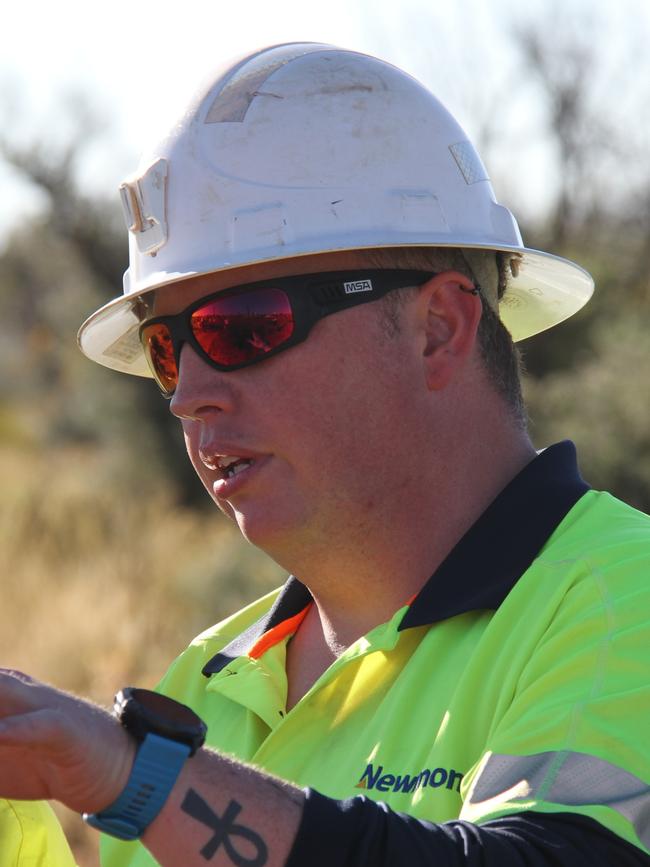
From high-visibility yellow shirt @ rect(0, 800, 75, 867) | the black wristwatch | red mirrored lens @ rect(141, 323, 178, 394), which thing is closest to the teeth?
red mirrored lens @ rect(141, 323, 178, 394)

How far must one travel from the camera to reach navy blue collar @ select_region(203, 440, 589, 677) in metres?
2.33

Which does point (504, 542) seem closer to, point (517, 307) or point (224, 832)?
point (224, 832)

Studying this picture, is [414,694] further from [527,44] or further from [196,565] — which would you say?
[527,44]

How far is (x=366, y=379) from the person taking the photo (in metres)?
2.52

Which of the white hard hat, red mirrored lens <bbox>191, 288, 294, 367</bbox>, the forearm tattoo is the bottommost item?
the forearm tattoo

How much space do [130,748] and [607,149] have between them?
18.3m

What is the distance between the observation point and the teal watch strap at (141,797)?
66.2 inches

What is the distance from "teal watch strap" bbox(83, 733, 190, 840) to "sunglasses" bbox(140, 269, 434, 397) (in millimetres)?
986

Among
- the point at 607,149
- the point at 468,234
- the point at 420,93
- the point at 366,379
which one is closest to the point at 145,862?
Result: the point at 366,379

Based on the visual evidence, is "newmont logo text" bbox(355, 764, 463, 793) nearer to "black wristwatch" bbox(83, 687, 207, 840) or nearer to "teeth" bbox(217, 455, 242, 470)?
"black wristwatch" bbox(83, 687, 207, 840)

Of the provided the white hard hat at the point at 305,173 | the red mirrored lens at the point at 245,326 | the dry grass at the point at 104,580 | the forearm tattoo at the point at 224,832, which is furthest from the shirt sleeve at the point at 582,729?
the dry grass at the point at 104,580

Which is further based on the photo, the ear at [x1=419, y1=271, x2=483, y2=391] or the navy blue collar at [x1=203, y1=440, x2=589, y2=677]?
the ear at [x1=419, y1=271, x2=483, y2=391]

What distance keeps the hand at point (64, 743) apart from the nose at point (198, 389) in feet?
3.02

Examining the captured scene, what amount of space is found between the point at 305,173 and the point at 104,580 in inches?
451
